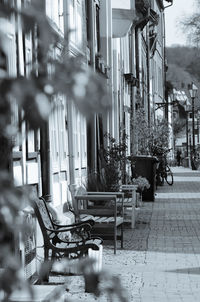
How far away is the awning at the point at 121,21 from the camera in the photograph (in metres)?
21.7

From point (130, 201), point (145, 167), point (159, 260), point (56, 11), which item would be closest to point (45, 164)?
point (159, 260)

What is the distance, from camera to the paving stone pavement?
7.57 meters

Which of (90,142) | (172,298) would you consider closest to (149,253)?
(172,298)

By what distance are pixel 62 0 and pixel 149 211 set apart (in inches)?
281

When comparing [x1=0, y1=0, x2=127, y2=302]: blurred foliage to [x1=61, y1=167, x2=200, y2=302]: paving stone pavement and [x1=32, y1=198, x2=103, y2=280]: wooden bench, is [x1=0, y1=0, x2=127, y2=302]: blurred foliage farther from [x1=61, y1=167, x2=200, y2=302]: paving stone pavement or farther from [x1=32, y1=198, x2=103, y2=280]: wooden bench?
[x1=32, y1=198, x2=103, y2=280]: wooden bench

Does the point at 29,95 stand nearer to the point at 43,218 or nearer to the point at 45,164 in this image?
the point at 43,218

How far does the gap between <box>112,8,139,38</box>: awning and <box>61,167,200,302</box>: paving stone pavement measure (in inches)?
220

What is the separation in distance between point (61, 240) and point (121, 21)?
14.4 m

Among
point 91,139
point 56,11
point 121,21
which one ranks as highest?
point 121,21

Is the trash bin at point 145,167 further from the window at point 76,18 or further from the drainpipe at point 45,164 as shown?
the drainpipe at point 45,164

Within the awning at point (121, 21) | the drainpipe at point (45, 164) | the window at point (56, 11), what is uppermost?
the awning at point (121, 21)

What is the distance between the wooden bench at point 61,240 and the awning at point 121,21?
13.2 meters

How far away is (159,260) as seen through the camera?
1014cm

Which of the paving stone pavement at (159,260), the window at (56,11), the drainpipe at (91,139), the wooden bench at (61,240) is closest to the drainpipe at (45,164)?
the paving stone pavement at (159,260)
